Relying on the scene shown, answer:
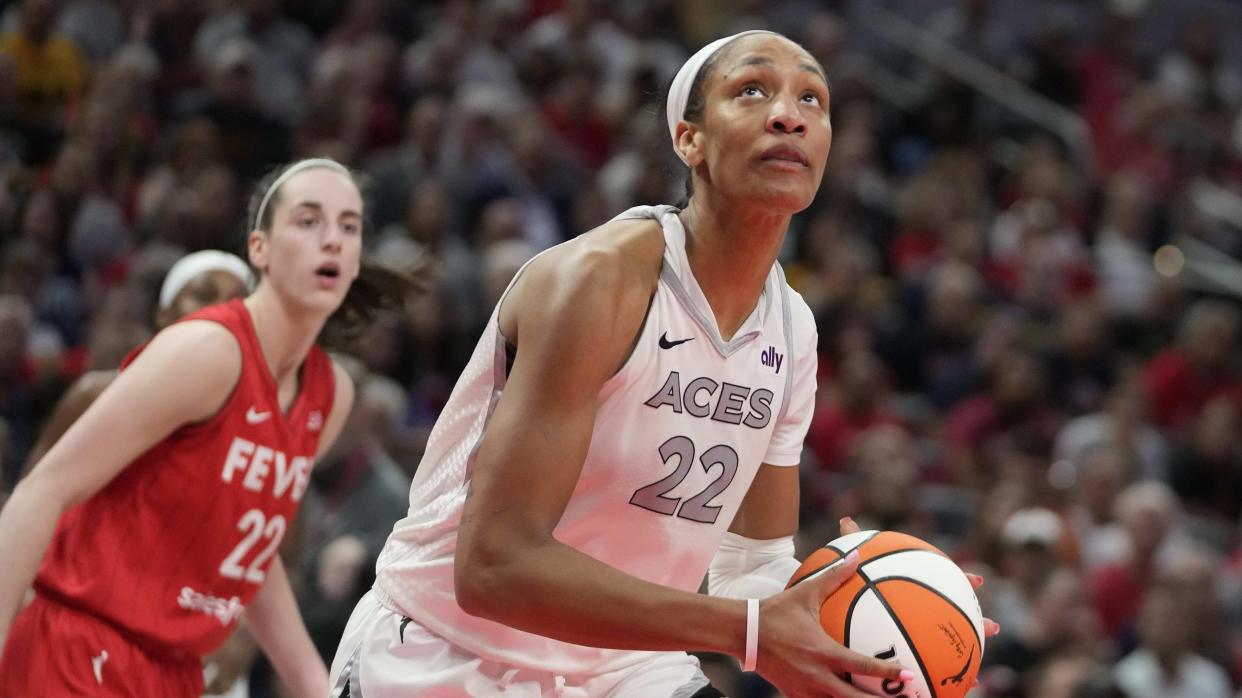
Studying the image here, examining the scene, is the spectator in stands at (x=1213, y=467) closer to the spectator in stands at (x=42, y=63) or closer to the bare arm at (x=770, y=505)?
the bare arm at (x=770, y=505)

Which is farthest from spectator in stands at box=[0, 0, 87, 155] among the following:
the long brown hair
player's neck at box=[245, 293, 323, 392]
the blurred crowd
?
player's neck at box=[245, 293, 323, 392]

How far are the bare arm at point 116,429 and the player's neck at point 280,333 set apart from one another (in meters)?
0.15

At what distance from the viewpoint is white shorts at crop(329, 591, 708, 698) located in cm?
283

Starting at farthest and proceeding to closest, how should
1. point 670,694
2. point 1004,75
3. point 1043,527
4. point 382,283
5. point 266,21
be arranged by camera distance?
point 1004,75 → point 266,21 → point 1043,527 → point 382,283 → point 670,694

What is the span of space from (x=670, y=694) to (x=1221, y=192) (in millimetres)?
9476

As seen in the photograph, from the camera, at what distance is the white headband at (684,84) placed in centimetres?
299

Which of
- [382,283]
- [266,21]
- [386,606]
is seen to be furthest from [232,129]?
[386,606]

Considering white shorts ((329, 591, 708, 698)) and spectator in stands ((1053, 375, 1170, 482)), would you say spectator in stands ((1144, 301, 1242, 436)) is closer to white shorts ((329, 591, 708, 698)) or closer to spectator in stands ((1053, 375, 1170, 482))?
spectator in stands ((1053, 375, 1170, 482))

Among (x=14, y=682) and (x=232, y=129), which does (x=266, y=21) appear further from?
(x=14, y=682)

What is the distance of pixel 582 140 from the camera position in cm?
1013

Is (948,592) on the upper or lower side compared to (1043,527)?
upper

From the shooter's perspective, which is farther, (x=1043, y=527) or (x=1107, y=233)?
(x=1107, y=233)

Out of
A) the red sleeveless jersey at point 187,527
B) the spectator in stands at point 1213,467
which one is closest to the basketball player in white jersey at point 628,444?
the red sleeveless jersey at point 187,527

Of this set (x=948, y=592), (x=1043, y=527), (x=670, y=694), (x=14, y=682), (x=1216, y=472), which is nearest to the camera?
(x=948, y=592)
